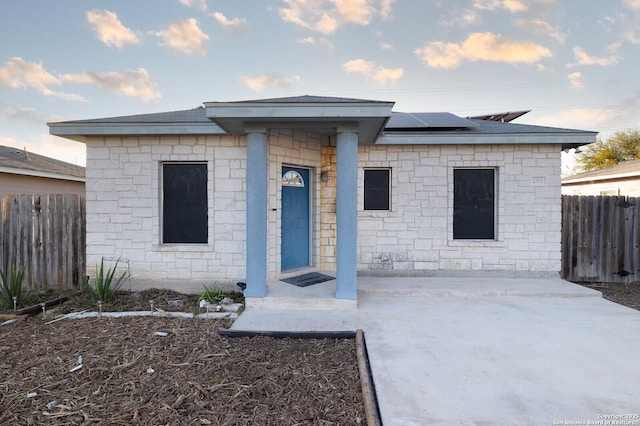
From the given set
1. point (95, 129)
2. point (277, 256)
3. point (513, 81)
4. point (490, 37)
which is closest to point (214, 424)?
point (277, 256)

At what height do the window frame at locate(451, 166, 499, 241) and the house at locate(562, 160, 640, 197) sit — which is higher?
the house at locate(562, 160, 640, 197)

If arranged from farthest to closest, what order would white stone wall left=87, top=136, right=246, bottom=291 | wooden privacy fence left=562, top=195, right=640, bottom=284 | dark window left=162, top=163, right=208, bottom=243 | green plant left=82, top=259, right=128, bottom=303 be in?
wooden privacy fence left=562, top=195, right=640, bottom=284 < dark window left=162, top=163, right=208, bottom=243 < white stone wall left=87, top=136, right=246, bottom=291 < green plant left=82, top=259, right=128, bottom=303

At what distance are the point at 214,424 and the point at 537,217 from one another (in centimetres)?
702

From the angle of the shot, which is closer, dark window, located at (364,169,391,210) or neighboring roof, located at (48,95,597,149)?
neighboring roof, located at (48,95,597,149)

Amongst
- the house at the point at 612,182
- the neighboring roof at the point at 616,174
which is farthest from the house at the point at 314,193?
the house at the point at 612,182

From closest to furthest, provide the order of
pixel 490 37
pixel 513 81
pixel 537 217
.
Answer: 1. pixel 537 217
2. pixel 490 37
3. pixel 513 81

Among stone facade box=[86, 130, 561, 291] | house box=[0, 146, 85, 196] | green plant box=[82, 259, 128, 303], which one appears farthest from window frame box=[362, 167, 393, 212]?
house box=[0, 146, 85, 196]

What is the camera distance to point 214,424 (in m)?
2.34

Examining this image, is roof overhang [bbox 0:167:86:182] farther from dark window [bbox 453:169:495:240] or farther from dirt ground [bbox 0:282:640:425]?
dark window [bbox 453:169:495:240]

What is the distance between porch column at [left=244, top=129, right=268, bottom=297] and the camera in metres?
5.00

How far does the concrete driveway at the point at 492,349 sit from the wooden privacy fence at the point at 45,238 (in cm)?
436

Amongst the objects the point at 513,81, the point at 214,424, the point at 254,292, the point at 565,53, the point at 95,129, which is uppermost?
the point at 513,81

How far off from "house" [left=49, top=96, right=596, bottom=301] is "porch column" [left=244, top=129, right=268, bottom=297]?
16 millimetres

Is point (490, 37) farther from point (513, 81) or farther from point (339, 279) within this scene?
point (513, 81)
